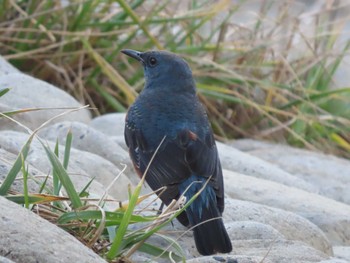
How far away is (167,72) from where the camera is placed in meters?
5.24

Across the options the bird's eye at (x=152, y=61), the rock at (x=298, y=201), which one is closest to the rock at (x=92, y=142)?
the bird's eye at (x=152, y=61)

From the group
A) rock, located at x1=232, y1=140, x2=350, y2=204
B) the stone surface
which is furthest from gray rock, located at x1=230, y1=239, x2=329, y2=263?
rock, located at x1=232, y1=140, x2=350, y2=204

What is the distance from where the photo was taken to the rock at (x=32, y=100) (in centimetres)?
570

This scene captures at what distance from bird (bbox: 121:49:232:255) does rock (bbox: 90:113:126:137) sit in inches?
38.2

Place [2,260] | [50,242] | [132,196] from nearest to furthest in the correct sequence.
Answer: [2,260]
[50,242]
[132,196]

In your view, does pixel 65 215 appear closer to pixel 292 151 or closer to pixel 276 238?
pixel 276 238

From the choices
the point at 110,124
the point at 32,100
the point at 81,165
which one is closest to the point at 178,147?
the point at 81,165

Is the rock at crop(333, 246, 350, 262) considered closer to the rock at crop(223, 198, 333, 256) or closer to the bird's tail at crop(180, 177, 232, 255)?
the rock at crop(223, 198, 333, 256)

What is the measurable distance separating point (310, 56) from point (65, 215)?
4691 millimetres

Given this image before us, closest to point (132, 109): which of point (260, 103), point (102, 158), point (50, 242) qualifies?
point (102, 158)

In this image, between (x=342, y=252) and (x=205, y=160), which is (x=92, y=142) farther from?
(x=342, y=252)

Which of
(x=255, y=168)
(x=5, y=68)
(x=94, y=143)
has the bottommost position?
(x=255, y=168)

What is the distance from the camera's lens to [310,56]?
26.0 feet

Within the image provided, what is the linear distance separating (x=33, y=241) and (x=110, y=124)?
3387mm
